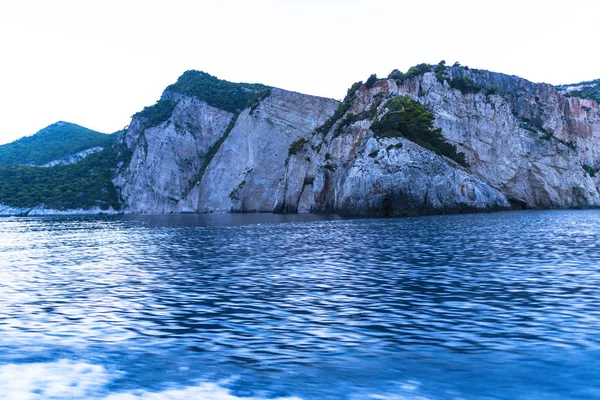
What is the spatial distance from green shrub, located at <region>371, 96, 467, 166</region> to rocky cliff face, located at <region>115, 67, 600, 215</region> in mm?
2822

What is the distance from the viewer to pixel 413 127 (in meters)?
92.0

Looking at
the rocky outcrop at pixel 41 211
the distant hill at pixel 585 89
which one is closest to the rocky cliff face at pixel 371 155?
the rocky outcrop at pixel 41 211

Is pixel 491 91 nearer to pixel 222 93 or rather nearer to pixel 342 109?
pixel 342 109

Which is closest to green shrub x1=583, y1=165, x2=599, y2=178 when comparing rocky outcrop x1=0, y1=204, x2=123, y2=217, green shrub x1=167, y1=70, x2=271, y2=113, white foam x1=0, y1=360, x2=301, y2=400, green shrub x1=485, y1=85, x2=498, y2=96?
green shrub x1=485, y1=85, x2=498, y2=96

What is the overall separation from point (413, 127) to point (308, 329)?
82391 millimetres

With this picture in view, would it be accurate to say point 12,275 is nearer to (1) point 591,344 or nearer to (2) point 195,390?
(2) point 195,390

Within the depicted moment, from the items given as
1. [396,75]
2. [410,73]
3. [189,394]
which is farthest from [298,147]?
[189,394]

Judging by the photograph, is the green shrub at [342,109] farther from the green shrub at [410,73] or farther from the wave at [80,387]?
the wave at [80,387]

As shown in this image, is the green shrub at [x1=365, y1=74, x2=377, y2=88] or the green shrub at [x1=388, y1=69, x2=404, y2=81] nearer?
the green shrub at [x1=388, y1=69, x2=404, y2=81]

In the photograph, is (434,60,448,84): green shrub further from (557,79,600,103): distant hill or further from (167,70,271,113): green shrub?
(167,70,271,113): green shrub

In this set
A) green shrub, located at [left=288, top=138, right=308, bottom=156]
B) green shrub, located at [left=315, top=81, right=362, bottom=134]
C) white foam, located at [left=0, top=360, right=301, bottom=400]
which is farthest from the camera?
green shrub, located at [left=288, top=138, right=308, bottom=156]

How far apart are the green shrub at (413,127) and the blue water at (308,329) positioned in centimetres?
6294

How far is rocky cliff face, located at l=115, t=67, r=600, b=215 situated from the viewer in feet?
269

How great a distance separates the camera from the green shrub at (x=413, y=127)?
8938cm
